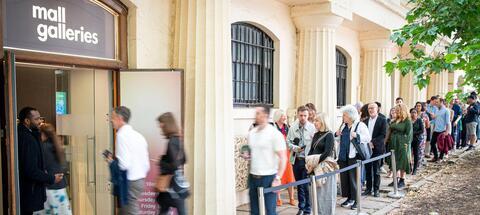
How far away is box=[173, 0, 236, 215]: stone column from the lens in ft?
20.3

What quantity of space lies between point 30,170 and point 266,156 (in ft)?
8.41

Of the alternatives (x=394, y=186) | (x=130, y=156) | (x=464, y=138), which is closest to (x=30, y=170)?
(x=130, y=156)

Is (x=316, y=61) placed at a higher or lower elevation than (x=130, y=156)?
higher

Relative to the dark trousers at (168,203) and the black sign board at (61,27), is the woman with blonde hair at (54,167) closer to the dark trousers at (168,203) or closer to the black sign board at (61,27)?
the black sign board at (61,27)

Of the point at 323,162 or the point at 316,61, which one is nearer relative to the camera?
the point at 323,162

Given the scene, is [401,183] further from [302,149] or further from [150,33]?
[150,33]

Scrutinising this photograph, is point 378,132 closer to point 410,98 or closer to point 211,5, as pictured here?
point 211,5

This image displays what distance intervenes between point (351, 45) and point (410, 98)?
5659mm

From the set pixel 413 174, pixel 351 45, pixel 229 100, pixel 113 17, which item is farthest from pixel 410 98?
pixel 113 17

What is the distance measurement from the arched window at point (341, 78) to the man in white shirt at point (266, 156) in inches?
307

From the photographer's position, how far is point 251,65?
8.95 meters

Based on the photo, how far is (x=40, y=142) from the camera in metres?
5.16

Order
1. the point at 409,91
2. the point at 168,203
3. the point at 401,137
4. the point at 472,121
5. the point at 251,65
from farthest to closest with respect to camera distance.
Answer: the point at 409,91 < the point at 472,121 < the point at 401,137 < the point at 251,65 < the point at 168,203

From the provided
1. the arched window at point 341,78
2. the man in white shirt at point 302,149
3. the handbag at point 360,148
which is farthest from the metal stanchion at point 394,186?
the arched window at point 341,78
